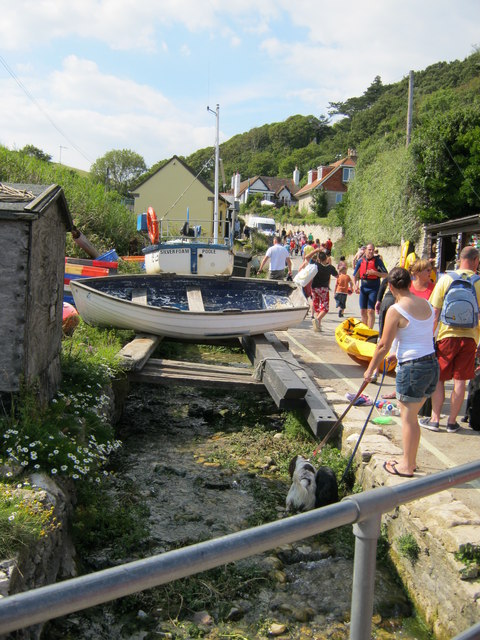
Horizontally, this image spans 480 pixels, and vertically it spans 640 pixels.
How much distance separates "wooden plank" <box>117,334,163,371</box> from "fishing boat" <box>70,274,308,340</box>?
0.28 m

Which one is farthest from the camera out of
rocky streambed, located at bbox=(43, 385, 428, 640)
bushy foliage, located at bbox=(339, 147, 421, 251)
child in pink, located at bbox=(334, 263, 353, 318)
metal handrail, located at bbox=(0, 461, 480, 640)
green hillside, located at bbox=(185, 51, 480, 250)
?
bushy foliage, located at bbox=(339, 147, 421, 251)

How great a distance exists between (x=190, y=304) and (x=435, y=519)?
7.41 metres

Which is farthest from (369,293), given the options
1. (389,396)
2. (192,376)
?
(192,376)

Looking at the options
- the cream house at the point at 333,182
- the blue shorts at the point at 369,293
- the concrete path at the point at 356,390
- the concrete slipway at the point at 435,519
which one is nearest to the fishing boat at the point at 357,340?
the concrete path at the point at 356,390

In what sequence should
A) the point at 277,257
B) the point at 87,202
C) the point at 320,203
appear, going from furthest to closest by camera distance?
the point at 320,203 → the point at 87,202 → the point at 277,257

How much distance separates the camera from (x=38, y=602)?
1.17m

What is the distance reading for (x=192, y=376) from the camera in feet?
26.0

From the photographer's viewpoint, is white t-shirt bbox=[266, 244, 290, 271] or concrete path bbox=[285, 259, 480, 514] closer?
concrete path bbox=[285, 259, 480, 514]

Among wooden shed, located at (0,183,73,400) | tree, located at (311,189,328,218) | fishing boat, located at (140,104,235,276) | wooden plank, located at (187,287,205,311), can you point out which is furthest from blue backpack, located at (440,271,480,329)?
tree, located at (311,189,328,218)

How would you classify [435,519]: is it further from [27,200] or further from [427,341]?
[27,200]

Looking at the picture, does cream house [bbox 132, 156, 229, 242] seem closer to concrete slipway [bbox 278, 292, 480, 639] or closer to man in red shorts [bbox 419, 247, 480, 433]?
concrete slipway [bbox 278, 292, 480, 639]

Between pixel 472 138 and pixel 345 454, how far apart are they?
22200mm

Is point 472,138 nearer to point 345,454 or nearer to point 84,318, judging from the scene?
point 84,318

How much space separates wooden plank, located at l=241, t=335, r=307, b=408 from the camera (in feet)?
22.4
